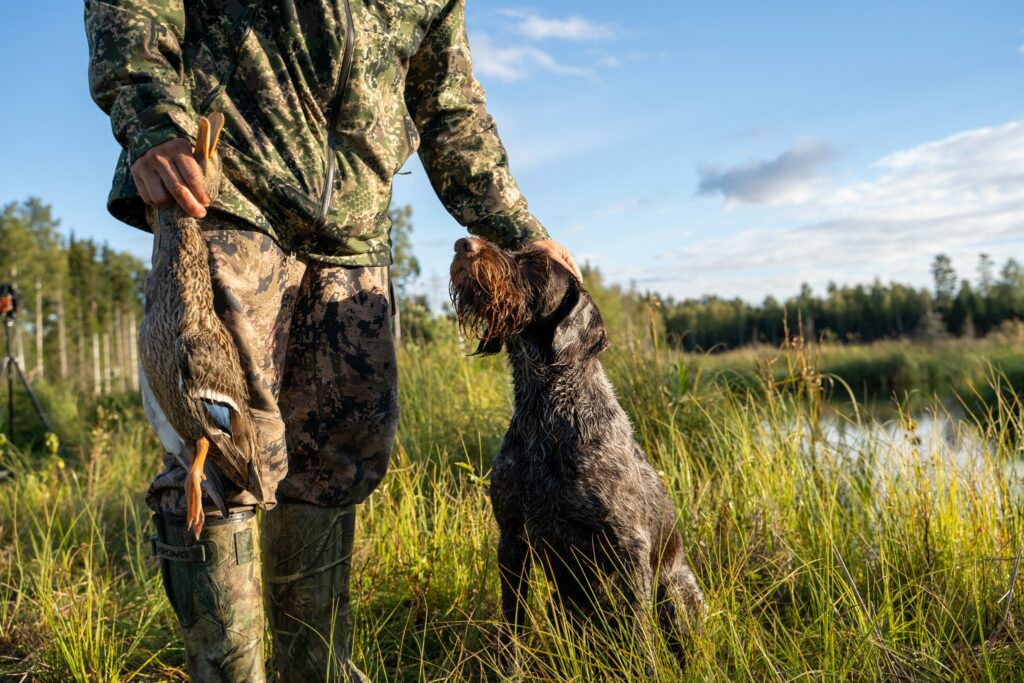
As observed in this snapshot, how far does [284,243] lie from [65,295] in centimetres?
7163

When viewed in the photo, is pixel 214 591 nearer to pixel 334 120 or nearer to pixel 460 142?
pixel 334 120

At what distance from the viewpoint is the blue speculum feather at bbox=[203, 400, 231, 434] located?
82.3 inches

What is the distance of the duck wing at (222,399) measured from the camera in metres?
2.04

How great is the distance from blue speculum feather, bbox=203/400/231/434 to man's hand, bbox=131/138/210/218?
1.71ft

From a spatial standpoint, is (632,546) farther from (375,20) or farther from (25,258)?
(25,258)

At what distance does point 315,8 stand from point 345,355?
3.71 ft

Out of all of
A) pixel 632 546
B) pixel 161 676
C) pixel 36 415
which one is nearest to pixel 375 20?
pixel 632 546

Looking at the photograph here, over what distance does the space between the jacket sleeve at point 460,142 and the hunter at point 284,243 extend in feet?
0.20

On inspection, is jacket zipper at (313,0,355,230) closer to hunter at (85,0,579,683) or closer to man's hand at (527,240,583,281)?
hunter at (85,0,579,683)

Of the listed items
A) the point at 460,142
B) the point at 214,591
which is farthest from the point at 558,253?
the point at 214,591

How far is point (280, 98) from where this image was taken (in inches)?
94.3

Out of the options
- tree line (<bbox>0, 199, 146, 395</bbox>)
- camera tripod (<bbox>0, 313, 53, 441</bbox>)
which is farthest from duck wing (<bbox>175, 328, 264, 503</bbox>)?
tree line (<bbox>0, 199, 146, 395</bbox>)

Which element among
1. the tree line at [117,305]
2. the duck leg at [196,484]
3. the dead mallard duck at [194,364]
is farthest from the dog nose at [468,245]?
the tree line at [117,305]

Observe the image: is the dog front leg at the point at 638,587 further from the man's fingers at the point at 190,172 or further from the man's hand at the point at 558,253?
the man's fingers at the point at 190,172
